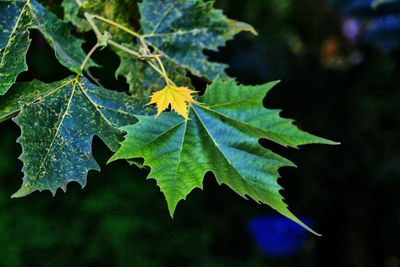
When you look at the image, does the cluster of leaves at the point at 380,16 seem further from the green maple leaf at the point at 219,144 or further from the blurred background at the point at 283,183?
the blurred background at the point at 283,183

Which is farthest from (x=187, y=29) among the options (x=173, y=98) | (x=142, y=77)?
(x=173, y=98)

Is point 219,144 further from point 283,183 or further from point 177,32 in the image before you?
point 283,183

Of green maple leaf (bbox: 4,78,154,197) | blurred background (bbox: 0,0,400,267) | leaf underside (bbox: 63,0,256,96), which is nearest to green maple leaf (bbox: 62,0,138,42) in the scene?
leaf underside (bbox: 63,0,256,96)

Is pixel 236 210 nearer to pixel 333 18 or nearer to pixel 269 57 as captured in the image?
pixel 269 57

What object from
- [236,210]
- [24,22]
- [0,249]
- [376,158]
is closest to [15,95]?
[24,22]

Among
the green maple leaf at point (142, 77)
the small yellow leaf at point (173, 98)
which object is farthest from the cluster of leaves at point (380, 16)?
the small yellow leaf at point (173, 98)

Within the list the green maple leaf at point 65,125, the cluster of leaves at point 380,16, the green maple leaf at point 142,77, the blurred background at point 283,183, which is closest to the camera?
the green maple leaf at point 65,125
